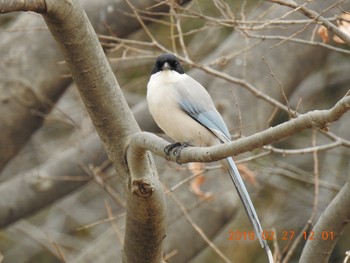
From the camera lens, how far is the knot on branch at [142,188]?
12.4ft

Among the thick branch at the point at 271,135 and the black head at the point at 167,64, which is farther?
the black head at the point at 167,64

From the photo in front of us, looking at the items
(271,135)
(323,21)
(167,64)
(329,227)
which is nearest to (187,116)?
(167,64)

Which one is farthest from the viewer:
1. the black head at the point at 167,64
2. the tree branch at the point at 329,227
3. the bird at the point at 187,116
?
the black head at the point at 167,64

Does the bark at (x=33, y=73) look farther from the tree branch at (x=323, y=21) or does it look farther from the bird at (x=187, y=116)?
the tree branch at (x=323, y=21)

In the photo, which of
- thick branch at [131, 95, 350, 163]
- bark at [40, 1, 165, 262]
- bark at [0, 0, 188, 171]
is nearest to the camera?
thick branch at [131, 95, 350, 163]

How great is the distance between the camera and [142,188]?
3.79 m

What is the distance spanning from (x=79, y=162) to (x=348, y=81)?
3.07 m

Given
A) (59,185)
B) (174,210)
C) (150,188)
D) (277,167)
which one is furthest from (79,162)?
(150,188)

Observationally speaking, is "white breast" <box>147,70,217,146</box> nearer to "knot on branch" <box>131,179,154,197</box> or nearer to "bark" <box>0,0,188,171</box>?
"knot on branch" <box>131,179,154,197</box>

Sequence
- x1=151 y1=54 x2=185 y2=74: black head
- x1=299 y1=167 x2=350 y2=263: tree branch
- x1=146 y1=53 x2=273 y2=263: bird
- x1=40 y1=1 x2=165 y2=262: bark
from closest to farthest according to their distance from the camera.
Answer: x1=299 y1=167 x2=350 y2=263: tree branch → x1=40 y1=1 x2=165 y2=262: bark → x1=146 y1=53 x2=273 y2=263: bird → x1=151 y1=54 x2=185 y2=74: black head

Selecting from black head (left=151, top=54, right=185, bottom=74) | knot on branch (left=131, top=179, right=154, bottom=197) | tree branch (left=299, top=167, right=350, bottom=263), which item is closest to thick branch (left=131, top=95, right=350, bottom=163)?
knot on branch (left=131, top=179, right=154, bottom=197)

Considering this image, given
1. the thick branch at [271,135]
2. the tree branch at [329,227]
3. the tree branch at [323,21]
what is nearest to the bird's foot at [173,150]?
the thick branch at [271,135]

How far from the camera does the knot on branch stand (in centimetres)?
378

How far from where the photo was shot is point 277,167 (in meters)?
6.87
